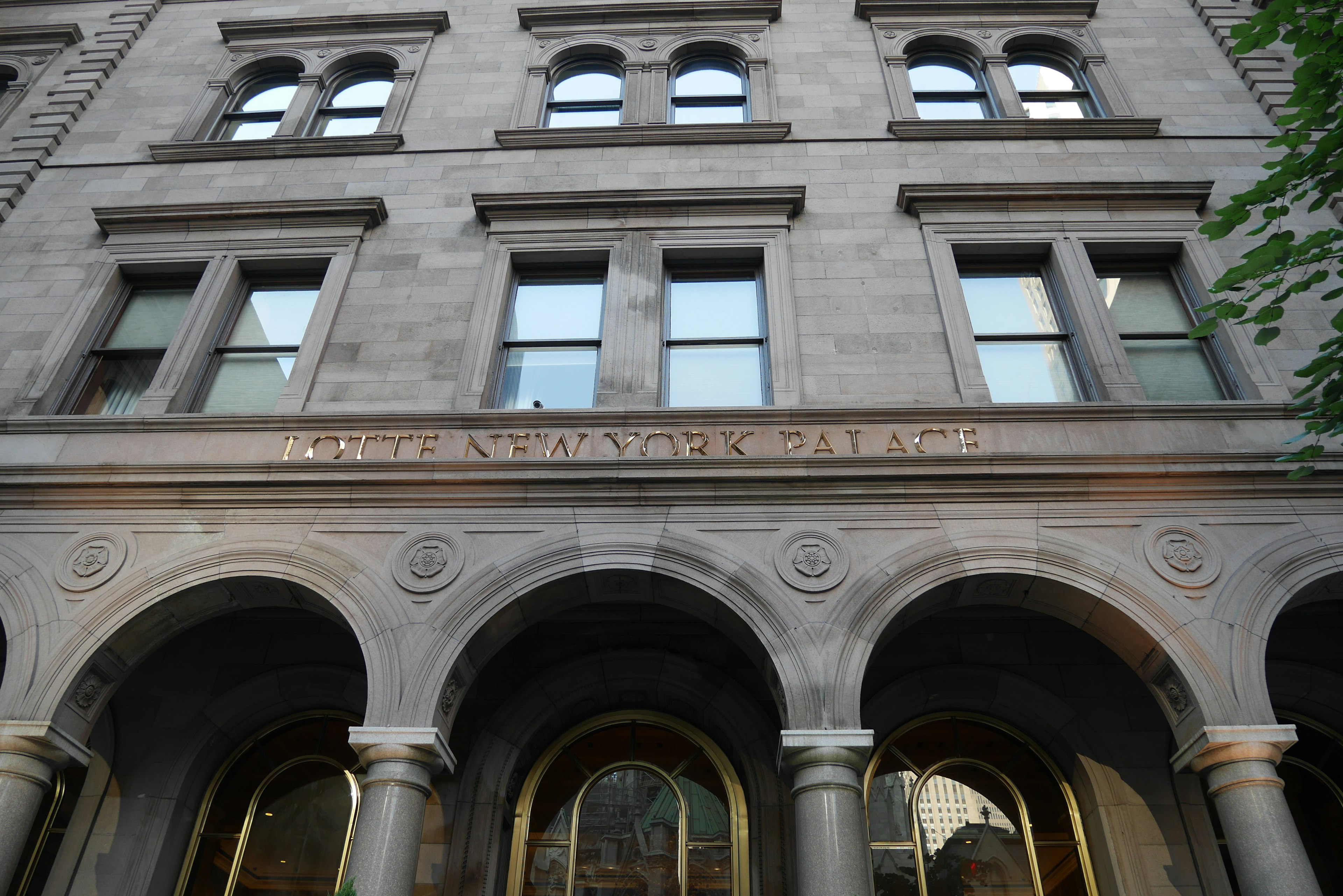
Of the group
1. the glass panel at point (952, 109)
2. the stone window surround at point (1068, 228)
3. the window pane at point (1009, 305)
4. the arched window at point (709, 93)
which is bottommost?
the window pane at point (1009, 305)

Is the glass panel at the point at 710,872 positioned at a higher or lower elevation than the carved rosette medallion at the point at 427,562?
lower

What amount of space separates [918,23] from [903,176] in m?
4.03

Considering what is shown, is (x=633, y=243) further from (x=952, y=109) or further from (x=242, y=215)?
(x=952, y=109)

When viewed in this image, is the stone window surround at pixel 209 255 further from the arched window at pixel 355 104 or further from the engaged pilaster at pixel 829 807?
the engaged pilaster at pixel 829 807

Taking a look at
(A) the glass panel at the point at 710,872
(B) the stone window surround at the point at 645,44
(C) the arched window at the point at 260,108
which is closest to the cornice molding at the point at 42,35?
(C) the arched window at the point at 260,108

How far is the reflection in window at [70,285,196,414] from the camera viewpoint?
10.6 m

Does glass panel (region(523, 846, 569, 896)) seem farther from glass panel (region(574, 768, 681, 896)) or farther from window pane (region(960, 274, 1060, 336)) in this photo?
window pane (region(960, 274, 1060, 336))

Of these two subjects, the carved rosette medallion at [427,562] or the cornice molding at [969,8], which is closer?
the carved rosette medallion at [427,562]

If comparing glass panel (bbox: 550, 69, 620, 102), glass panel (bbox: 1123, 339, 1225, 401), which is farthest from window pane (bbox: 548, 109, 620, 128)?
glass panel (bbox: 1123, 339, 1225, 401)

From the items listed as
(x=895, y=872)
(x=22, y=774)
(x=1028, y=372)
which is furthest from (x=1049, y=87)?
(x=22, y=774)

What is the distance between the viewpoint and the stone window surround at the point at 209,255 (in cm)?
1055

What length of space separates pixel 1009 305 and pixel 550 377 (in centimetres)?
575

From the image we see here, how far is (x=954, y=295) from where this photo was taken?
10.2m

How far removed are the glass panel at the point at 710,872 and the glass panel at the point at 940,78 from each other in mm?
11156
